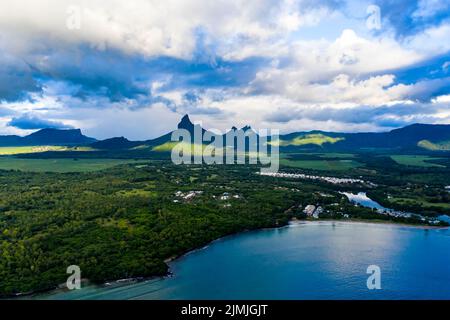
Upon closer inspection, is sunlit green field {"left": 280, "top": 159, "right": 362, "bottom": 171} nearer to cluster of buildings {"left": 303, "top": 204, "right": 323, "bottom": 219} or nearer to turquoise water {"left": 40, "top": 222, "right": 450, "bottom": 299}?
cluster of buildings {"left": 303, "top": 204, "right": 323, "bottom": 219}

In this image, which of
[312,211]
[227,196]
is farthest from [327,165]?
[312,211]

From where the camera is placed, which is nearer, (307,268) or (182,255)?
(307,268)

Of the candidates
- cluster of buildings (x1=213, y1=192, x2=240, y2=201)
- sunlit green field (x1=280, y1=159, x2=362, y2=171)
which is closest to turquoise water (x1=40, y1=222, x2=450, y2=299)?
cluster of buildings (x1=213, y1=192, x2=240, y2=201)

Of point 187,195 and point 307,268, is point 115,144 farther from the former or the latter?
point 307,268

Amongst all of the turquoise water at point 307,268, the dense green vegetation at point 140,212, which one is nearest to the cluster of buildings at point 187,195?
the dense green vegetation at point 140,212

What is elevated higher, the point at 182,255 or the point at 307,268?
→ the point at 182,255

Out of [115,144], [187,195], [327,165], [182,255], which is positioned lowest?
[182,255]

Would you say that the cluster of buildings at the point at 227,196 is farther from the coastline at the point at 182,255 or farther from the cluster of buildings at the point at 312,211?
the coastline at the point at 182,255

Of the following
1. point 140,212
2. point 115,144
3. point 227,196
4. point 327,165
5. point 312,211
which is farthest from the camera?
point 115,144
